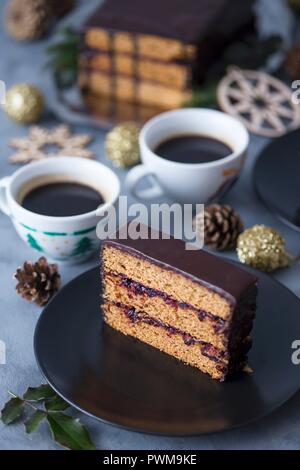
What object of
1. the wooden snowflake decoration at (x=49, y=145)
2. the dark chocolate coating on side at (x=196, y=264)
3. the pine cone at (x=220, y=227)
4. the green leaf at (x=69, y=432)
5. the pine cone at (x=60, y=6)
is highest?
the dark chocolate coating on side at (x=196, y=264)

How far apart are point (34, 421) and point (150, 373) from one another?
0.21 meters

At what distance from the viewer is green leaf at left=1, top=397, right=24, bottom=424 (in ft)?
4.53

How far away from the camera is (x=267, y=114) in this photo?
218 cm

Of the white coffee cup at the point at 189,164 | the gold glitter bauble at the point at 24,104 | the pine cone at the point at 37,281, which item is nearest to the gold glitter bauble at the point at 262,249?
the white coffee cup at the point at 189,164

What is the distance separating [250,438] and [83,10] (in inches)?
66.3

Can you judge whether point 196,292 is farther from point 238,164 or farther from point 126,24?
point 126,24

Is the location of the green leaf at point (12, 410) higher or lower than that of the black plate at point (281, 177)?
lower

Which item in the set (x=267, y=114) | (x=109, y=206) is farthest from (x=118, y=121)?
(x=109, y=206)

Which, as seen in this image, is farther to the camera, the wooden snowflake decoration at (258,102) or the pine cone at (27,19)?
the pine cone at (27,19)

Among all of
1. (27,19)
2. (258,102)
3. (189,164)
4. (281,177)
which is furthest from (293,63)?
(27,19)

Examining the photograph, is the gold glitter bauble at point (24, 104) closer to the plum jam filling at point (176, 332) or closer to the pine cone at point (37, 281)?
the pine cone at point (37, 281)

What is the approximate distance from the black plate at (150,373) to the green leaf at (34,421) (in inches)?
2.3

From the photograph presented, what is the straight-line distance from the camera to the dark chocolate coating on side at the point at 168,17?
214 centimetres

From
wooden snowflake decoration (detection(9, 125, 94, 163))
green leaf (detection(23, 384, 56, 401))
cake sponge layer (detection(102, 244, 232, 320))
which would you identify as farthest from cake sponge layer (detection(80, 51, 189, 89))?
green leaf (detection(23, 384, 56, 401))
